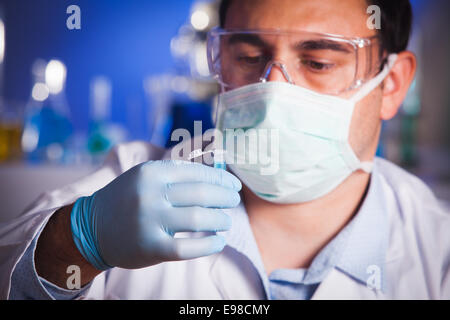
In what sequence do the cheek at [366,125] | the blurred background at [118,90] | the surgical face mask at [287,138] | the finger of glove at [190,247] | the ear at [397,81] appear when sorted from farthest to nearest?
1. the blurred background at [118,90]
2. the ear at [397,81]
3. the cheek at [366,125]
4. the surgical face mask at [287,138]
5. the finger of glove at [190,247]

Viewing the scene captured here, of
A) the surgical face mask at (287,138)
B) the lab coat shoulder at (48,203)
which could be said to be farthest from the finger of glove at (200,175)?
the lab coat shoulder at (48,203)

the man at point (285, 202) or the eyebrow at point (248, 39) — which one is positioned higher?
the eyebrow at point (248, 39)

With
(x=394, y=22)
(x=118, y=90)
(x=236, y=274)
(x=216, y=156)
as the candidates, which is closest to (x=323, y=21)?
(x=394, y=22)

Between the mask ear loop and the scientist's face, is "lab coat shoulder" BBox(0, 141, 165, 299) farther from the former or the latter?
Answer: the mask ear loop

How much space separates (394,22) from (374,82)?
0.21m

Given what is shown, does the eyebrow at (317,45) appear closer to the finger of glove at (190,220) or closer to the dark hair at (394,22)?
the dark hair at (394,22)

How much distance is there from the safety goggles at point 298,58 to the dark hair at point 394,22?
80 millimetres

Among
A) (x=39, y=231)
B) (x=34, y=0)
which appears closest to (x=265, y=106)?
(x=39, y=231)

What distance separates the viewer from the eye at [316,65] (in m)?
0.84

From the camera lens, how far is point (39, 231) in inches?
26.5

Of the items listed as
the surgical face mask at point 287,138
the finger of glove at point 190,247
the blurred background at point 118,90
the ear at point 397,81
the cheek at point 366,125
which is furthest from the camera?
the blurred background at point 118,90

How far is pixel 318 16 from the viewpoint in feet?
2.77

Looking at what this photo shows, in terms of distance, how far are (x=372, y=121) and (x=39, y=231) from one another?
31.0 inches

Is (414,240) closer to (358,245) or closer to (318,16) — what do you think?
(358,245)
